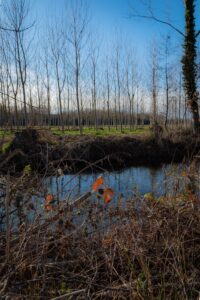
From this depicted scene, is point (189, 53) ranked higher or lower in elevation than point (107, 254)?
higher

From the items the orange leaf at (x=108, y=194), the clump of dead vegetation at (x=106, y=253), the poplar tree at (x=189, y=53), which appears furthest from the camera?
the poplar tree at (x=189, y=53)

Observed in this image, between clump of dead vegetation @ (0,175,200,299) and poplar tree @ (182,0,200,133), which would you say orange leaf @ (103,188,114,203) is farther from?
poplar tree @ (182,0,200,133)

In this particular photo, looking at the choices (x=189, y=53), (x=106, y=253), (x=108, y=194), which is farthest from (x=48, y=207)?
(x=189, y=53)

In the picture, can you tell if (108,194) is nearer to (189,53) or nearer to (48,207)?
(48,207)

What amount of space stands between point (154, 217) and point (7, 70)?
20555 millimetres

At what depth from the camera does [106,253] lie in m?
2.74

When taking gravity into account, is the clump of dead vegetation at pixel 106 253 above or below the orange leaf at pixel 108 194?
below

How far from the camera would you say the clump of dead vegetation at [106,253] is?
2.19 metres

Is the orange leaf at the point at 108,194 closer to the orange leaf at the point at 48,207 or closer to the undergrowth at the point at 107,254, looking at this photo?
the undergrowth at the point at 107,254

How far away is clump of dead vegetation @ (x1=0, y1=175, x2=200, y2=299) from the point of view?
2.19m

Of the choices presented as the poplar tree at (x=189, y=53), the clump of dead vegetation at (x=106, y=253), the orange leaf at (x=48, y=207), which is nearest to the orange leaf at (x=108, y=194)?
the clump of dead vegetation at (x=106, y=253)

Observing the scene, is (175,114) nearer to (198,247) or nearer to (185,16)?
(185,16)

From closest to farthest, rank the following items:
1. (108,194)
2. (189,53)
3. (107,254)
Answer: (107,254) < (108,194) < (189,53)

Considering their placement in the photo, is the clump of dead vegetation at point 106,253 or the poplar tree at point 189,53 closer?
the clump of dead vegetation at point 106,253
